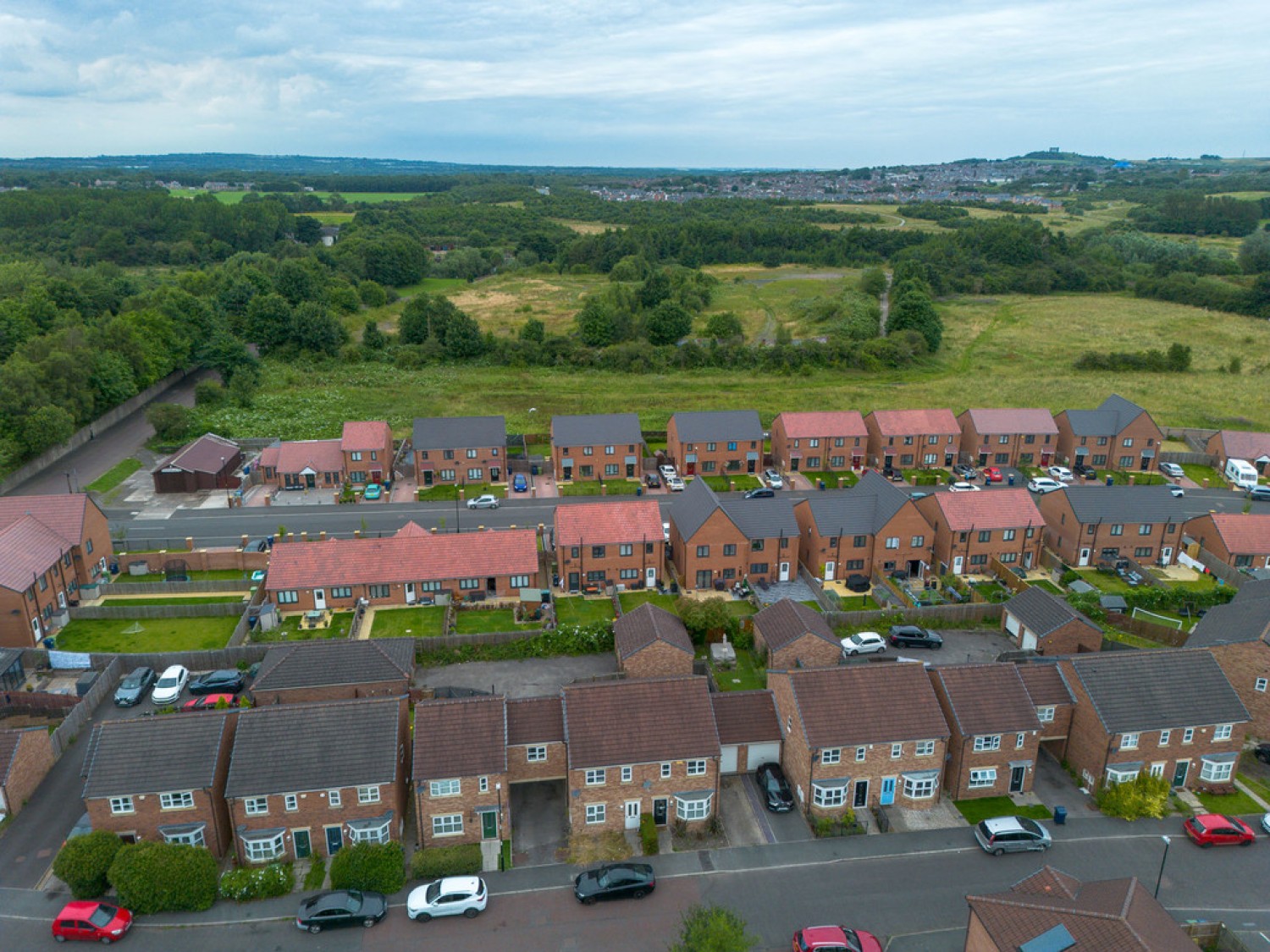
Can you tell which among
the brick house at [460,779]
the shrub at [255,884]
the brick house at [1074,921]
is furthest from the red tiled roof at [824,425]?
the shrub at [255,884]

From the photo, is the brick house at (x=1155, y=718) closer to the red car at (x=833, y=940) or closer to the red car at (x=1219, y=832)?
the red car at (x=1219, y=832)

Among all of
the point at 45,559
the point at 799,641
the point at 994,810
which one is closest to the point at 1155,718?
the point at 994,810

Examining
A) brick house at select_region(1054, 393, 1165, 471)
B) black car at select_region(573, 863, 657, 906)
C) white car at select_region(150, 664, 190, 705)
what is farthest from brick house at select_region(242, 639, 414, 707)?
brick house at select_region(1054, 393, 1165, 471)

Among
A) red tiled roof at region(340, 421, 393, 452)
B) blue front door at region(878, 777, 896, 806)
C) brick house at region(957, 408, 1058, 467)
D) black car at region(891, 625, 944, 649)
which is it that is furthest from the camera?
brick house at region(957, 408, 1058, 467)

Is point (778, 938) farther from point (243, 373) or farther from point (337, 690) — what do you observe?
point (243, 373)

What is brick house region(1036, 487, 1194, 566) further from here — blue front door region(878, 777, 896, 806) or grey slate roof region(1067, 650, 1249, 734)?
blue front door region(878, 777, 896, 806)

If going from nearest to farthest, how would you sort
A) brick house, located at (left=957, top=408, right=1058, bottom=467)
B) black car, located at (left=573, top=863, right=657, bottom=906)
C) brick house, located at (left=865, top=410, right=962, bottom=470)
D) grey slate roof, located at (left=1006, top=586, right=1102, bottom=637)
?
black car, located at (left=573, top=863, right=657, bottom=906) < grey slate roof, located at (left=1006, top=586, right=1102, bottom=637) < brick house, located at (left=865, top=410, right=962, bottom=470) < brick house, located at (left=957, top=408, right=1058, bottom=467)
